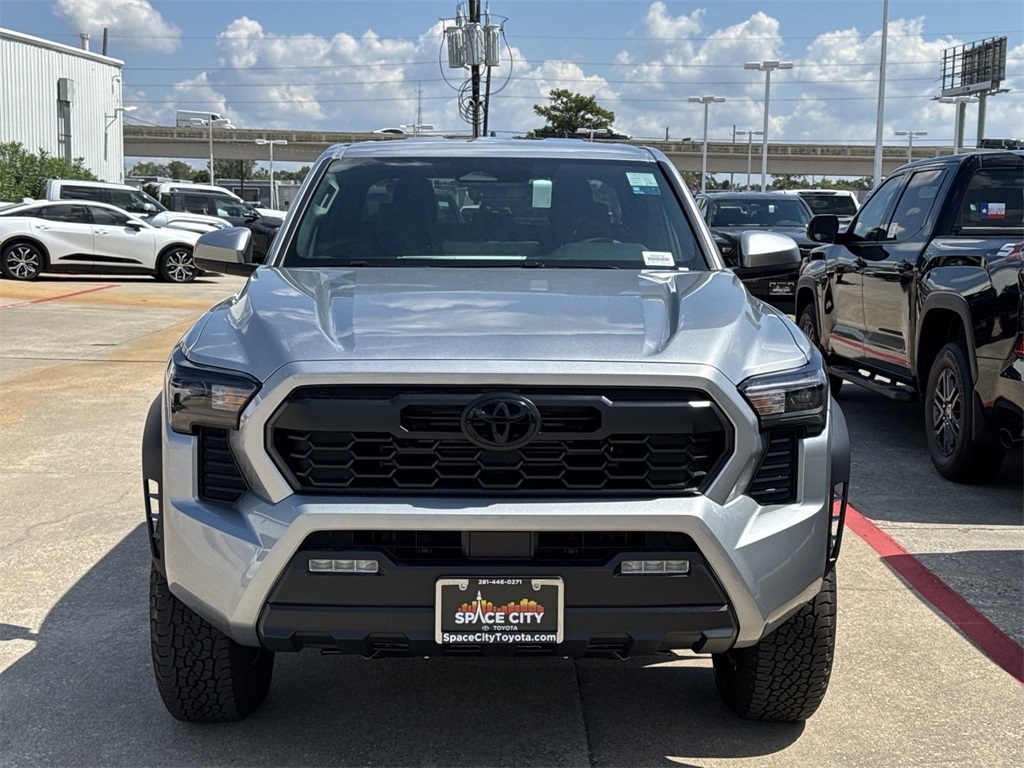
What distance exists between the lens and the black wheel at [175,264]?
2248cm

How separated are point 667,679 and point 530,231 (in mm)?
1742

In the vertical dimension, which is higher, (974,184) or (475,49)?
(475,49)

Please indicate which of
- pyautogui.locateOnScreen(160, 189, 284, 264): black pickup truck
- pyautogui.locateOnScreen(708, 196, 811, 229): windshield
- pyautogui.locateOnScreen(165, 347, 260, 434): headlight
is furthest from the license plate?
pyautogui.locateOnScreen(160, 189, 284, 264): black pickup truck

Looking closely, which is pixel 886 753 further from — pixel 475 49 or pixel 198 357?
pixel 475 49

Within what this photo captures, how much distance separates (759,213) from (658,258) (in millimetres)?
13330

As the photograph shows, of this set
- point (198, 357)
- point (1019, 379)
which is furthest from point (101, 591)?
point (1019, 379)

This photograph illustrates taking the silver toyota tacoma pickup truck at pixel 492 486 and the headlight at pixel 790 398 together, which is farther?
the headlight at pixel 790 398

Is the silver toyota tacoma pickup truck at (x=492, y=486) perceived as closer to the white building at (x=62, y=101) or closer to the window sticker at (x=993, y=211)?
the window sticker at (x=993, y=211)

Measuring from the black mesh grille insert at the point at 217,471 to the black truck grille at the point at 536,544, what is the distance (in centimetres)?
29

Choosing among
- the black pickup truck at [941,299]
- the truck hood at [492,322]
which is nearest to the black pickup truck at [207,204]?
the black pickup truck at [941,299]

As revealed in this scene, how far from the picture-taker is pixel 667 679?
4.04 meters

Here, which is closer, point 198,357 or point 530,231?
point 198,357

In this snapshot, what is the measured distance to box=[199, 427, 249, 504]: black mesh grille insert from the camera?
3.08 m

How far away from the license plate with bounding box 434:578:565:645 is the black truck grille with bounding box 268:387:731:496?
0.77 feet
